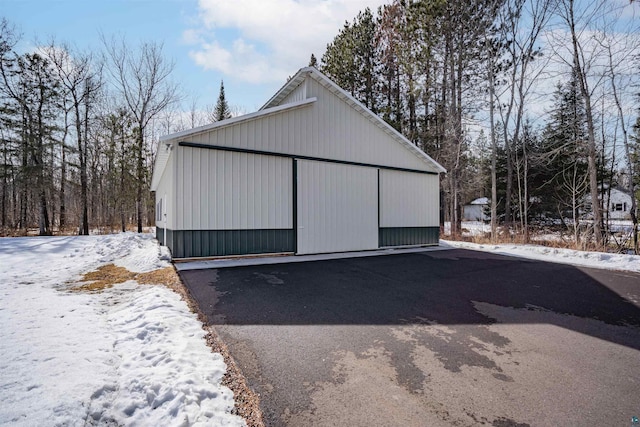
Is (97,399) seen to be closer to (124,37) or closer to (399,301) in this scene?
(399,301)

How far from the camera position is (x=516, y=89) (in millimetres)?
15055

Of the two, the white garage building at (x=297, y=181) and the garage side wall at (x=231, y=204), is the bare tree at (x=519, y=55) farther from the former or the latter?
the garage side wall at (x=231, y=204)

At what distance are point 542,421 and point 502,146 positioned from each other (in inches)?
719

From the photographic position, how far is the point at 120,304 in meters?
4.21

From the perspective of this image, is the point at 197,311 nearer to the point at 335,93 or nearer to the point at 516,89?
the point at 335,93

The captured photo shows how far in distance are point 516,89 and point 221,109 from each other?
25690mm

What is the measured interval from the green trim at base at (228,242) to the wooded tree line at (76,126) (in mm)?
14179

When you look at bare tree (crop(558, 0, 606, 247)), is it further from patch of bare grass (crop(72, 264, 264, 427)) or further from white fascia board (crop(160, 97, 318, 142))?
patch of bare grass (crop(72, 264, 264, 427))

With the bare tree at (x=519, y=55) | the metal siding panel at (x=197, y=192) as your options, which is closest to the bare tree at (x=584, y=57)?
the bare tree at (x=519, y=55)

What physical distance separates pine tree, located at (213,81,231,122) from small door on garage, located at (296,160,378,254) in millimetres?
24262

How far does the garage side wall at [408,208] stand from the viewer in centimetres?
1046

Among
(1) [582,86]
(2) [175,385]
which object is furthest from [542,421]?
(1) [582,86]

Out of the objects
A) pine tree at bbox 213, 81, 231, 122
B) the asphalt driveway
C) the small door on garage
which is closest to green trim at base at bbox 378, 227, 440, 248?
the small door on garage

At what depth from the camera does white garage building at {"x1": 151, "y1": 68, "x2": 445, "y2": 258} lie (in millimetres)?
7250
